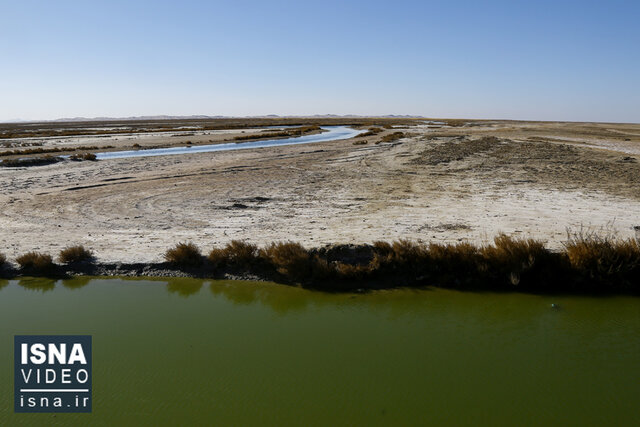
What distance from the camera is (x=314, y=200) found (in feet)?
45.1

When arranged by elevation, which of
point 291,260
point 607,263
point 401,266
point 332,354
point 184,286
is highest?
point 607,263

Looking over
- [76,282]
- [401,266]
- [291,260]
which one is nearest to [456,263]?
[401,266]

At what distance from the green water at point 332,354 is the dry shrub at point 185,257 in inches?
21.2

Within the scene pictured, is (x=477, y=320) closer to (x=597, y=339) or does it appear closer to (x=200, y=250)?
(x=597, y=339)

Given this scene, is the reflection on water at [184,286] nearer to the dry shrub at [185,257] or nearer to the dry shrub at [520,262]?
the dry shrub at [185,257]

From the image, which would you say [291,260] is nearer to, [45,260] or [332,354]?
[332,354]

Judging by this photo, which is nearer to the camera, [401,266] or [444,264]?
[444,264]

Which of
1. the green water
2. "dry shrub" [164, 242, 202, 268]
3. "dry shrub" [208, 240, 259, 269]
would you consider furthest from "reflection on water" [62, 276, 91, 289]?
"dry shrub" [208, 240, 259, 269]

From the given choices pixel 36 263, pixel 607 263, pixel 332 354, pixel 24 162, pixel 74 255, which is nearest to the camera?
pixel 332 354

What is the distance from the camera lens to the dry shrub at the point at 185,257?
28.5 ft

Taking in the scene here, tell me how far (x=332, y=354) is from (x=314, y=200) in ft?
27.2

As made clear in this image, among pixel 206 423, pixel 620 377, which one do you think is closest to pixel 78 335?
pixel 206 423

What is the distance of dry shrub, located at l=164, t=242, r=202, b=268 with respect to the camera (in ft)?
28.5

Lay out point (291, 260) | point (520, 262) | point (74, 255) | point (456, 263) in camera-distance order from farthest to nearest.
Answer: point (74, 255) → point (291, 260) → point (456, 263) → point (520, 262)
